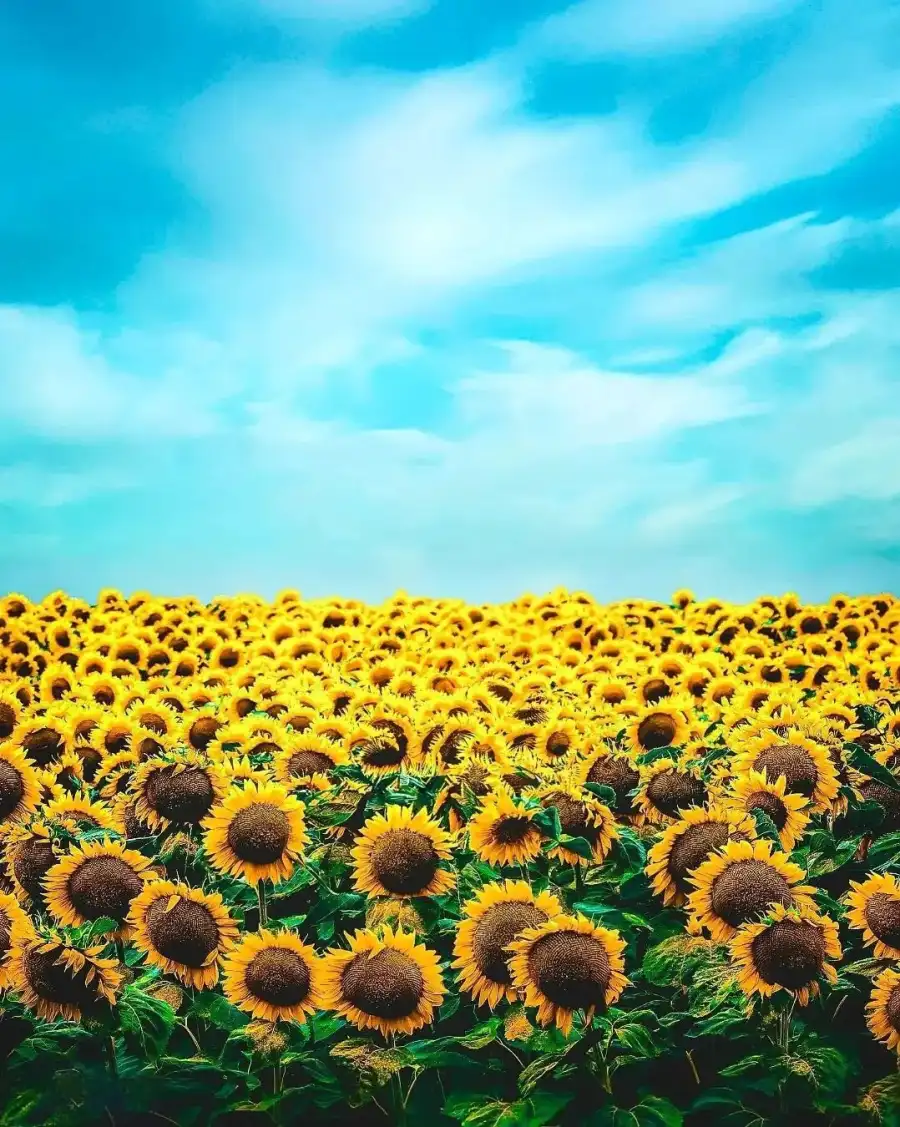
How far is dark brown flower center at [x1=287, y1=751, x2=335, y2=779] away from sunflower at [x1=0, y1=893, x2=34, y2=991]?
1759mm

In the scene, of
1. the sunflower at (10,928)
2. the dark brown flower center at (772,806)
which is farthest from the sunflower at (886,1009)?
the sunflower at (10,928)

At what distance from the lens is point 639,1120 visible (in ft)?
13.7

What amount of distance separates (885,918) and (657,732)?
2.53 m

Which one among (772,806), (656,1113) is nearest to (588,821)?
(772,806)

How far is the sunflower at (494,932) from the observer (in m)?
4.36

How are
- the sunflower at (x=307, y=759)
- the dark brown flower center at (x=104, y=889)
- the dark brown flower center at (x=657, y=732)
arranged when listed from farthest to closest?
the dark brown flower center at (x=657, y=732)
the sunflower at (x=307, y=759)
the dark brown flower center at (x=104, y=889)

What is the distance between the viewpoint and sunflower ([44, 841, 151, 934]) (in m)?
4.89

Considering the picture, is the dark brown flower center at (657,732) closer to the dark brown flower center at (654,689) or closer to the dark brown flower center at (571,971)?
the dark brown flower center at (571,971)

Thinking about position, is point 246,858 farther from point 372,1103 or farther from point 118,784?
point 118,784

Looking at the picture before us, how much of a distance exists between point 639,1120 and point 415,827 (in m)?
1.45

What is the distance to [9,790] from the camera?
6.14 metres

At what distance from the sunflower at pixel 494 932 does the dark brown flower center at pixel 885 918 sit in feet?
4.16

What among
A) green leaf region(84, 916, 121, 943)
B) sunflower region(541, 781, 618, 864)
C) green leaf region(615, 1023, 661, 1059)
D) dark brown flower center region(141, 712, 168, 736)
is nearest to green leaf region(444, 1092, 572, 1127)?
green leaf region(615, 1023, 661, 1059)

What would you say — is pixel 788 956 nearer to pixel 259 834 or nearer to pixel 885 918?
pixel 885 918
